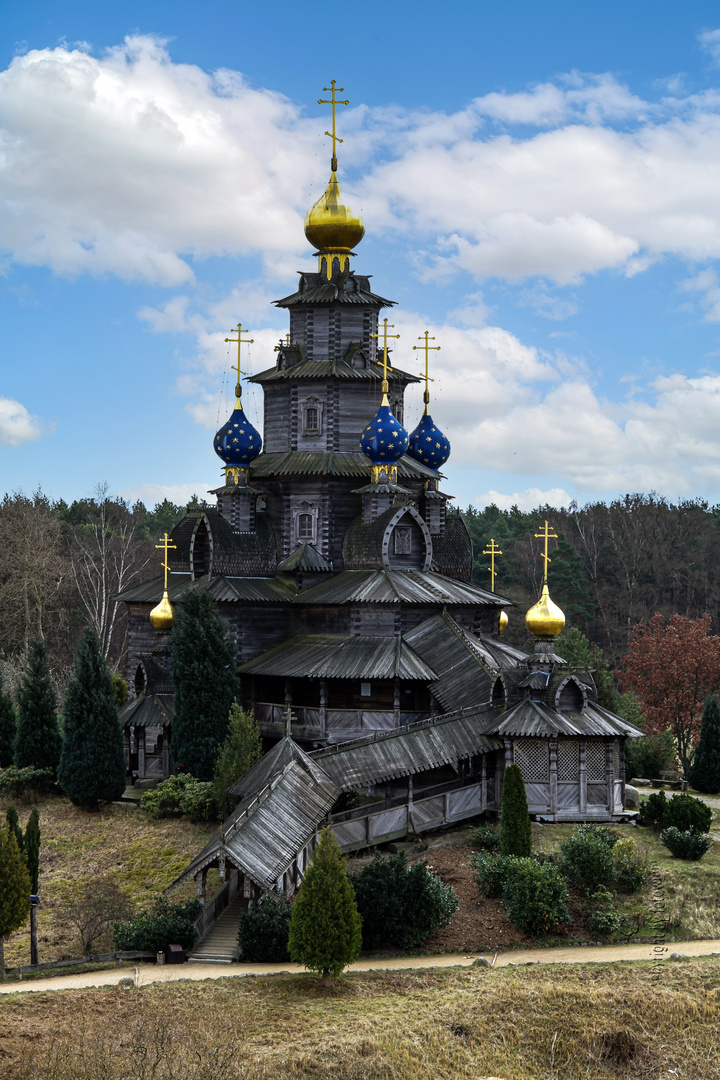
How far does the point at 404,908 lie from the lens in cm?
2003

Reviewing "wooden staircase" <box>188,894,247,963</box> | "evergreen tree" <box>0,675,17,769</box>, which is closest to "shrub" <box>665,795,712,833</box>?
"wooden staircase" <box>188,894,247,963</box>

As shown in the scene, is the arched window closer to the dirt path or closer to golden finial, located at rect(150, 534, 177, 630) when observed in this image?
golden finial, located at rect(150, 534, 177, 630)

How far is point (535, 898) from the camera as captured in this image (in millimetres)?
20469

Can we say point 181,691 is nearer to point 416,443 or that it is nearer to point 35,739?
point 35,739

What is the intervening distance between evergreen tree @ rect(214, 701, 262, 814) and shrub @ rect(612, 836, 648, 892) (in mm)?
8641

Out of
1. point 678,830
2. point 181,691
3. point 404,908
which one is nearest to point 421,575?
point 181,691

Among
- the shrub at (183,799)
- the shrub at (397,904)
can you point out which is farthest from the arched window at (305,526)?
the shrub at (397,904)

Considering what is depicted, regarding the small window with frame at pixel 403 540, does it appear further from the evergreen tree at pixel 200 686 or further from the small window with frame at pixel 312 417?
the evergreen tree at pixel 200 686

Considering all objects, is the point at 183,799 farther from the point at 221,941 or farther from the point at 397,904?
the point at 397,904

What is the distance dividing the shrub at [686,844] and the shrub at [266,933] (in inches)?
350

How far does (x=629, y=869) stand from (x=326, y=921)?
7305 mm

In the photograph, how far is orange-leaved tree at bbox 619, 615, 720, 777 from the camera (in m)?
42.0

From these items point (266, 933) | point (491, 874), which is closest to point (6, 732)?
point (266, 933)

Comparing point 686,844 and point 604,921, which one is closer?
point 604,921
